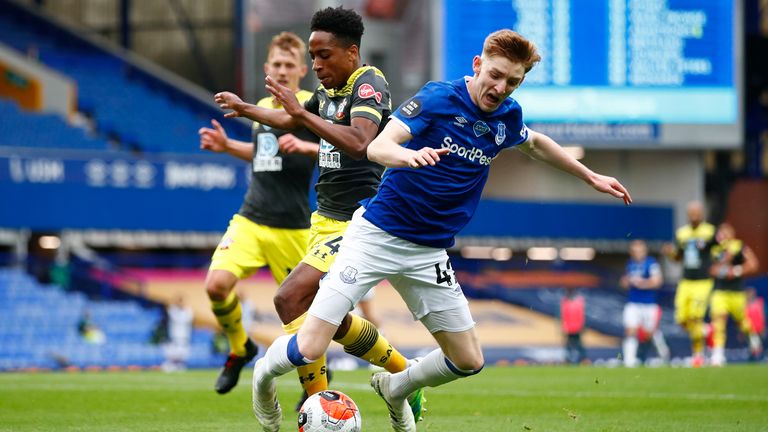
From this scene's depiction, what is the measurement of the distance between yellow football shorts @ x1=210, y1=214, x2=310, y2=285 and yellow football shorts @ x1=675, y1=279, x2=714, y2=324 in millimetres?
11472

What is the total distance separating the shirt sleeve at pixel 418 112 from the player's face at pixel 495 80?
0.81 ft

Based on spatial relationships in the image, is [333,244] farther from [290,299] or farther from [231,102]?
[231,102]

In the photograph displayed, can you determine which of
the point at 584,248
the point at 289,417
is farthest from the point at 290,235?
the point at 584,248

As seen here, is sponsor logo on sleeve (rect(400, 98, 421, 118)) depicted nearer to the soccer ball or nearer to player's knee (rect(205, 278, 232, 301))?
the soccer ball

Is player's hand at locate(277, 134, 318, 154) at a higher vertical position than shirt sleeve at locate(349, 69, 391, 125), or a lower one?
lower

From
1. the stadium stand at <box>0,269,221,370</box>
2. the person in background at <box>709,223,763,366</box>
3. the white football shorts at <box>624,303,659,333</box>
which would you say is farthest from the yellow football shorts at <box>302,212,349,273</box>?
the stadium stand at <box>0,269,221,370</box>

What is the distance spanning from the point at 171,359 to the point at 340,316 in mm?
16666

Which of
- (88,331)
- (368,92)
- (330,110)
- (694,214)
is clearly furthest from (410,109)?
(88,331)

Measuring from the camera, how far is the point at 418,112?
242 inches

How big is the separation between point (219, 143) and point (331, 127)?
7.62ft

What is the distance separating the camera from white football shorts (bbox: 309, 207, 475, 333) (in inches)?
245

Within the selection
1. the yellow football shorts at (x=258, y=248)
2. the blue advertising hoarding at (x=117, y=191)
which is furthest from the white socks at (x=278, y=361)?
the blue advertising hoarding at (x=117, y=191)

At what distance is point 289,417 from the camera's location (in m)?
8.39

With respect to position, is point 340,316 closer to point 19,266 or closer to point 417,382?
point 417,382
